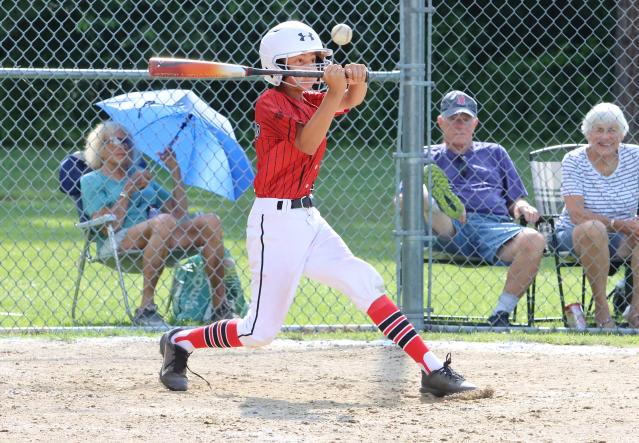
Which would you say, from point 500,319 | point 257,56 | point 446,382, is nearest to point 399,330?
point 446,382

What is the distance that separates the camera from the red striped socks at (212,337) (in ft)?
17.8

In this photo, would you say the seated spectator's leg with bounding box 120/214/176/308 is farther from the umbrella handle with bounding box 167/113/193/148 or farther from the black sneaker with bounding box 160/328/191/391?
the black sneaker with bounding box 160/328/191/391

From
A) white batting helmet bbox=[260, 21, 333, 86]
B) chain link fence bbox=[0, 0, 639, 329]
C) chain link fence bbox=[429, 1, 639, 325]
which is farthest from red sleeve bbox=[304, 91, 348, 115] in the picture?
chain link fence bbox=[429, 1, 639, 325]

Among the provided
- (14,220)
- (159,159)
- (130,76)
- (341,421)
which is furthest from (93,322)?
(14,220)

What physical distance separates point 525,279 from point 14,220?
6.43 metres

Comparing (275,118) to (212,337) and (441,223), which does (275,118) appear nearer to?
(212,337)

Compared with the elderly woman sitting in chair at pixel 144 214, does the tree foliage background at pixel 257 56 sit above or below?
above

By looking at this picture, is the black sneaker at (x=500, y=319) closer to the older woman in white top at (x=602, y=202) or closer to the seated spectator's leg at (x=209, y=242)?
the older woman in white top at (x=602, y=202)

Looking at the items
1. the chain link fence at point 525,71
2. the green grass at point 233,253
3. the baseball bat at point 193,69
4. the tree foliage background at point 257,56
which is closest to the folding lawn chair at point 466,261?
the green grass at point 233,253

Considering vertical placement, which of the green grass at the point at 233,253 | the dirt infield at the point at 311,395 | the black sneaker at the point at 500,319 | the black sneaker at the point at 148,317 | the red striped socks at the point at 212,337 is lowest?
the dirt infield at the point at 311,395

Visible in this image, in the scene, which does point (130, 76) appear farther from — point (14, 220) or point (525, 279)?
point (14, 220)

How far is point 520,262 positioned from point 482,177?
0.64 metres

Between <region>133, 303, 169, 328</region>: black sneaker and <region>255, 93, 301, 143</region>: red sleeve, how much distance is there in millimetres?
2303

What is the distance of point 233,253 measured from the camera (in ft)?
32.7
